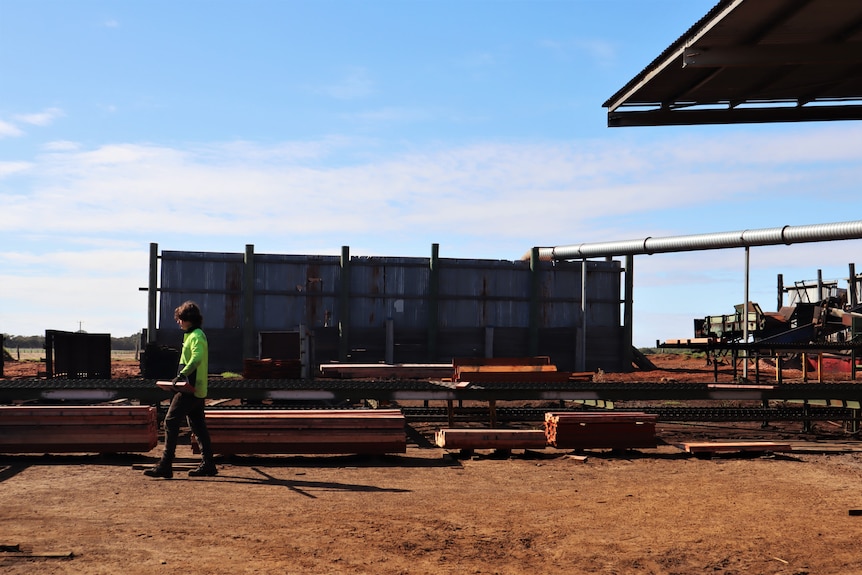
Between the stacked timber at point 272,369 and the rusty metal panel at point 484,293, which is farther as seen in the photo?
the rusty metal panel at point 484,293

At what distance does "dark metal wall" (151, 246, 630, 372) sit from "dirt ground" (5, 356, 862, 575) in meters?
18.0

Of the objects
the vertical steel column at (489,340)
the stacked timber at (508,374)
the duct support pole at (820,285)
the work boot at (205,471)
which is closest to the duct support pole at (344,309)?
the vertical steel column at (489,340)

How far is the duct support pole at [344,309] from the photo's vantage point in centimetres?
3041

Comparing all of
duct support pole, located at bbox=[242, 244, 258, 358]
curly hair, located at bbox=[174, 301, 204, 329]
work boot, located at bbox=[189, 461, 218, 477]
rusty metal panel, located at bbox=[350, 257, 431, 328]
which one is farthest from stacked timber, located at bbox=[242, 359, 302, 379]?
rusty metal panel, located at bbox=[350, 257, 431, 328]

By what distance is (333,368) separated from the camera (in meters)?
20.8

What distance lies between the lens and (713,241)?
32594 mm

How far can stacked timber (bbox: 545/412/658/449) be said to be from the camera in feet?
42.9

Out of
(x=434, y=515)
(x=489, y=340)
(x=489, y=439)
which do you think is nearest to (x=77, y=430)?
(x=489, y=439)

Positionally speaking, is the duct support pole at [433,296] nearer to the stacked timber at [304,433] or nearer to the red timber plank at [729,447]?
the red timber plank at [729,447]

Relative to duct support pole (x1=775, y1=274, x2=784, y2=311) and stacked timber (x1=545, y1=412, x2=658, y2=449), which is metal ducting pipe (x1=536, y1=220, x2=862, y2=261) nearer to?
duct support pole (x1=775, y1=274, x2=784, y2=311)

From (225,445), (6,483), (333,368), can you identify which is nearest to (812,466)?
(225,445)

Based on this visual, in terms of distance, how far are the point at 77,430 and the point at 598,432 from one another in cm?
727

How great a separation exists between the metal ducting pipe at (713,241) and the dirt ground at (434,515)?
1854 centimetres

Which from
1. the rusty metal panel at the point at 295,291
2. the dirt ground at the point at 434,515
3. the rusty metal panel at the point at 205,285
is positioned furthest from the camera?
the rusty metal panel at the point at 295,291
